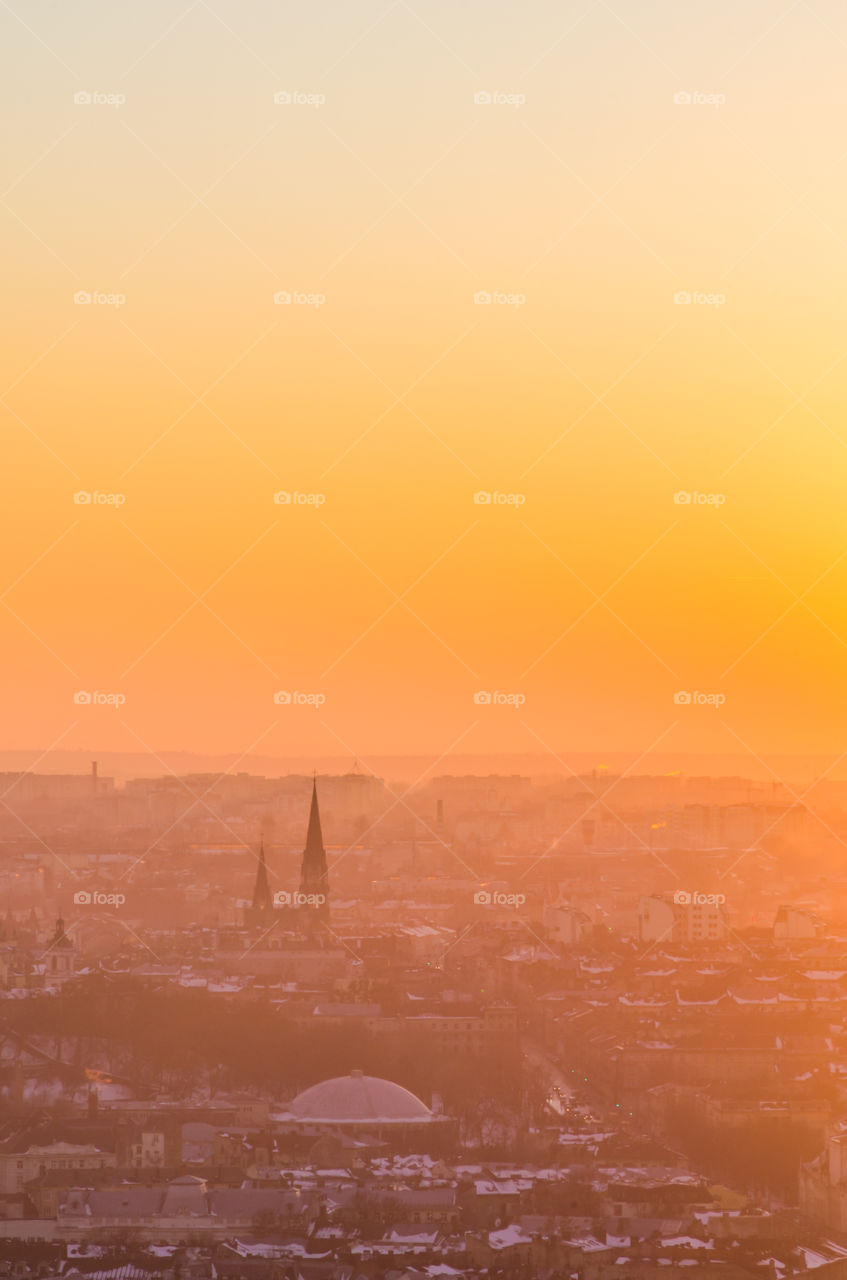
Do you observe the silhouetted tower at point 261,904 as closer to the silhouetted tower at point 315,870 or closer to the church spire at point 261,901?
the church spire at point 261,901

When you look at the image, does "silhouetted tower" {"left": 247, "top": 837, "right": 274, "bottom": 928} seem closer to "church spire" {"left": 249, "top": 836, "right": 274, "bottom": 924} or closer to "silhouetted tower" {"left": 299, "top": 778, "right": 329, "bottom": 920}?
"church spire" {"left": 249, "top": 836, "right": 274, "bottom": 924}

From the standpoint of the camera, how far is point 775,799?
45219 mm

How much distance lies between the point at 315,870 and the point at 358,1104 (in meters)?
13.9

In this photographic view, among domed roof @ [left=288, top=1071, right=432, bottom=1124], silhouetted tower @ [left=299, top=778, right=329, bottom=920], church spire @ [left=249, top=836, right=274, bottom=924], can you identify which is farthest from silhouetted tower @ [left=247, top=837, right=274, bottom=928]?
domed roof @ [left=288, top=1071, right=432, bottom=1124]

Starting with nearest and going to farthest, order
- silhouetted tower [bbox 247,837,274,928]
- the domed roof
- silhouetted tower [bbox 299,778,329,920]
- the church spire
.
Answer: the domed roof < silhouetted tower [bbox 299,778,329,920] < silhouetted tower [bbox 247,837,274,928] < the church spire

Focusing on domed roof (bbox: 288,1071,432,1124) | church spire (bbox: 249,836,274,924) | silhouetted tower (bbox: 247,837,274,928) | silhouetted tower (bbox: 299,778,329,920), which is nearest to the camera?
domed roof (bbox: 288,1071,432,1124)

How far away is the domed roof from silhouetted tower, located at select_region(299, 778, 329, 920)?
494 inches

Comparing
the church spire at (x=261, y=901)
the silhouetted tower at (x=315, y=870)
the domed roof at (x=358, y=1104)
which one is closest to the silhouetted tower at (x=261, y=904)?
the church spire at (x=261, y=901)

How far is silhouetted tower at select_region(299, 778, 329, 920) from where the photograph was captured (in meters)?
32.4

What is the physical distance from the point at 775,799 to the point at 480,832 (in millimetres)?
5724

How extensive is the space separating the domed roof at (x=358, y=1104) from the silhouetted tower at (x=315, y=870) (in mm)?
12551

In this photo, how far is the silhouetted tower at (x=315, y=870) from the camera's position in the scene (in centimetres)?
3238

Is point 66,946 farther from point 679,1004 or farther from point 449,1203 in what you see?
point 449,1203

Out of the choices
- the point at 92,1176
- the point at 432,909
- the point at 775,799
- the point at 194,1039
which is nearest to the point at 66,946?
the point at 194,1039
